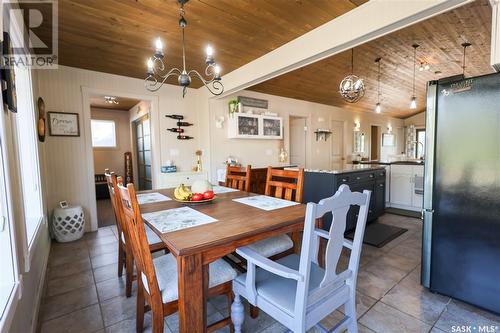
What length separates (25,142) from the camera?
2342 millimetres

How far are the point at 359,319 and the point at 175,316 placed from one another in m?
1.32

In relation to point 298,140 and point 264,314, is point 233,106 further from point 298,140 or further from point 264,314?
point 264,314

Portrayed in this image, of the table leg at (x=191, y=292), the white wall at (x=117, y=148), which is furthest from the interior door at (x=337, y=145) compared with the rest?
the table leg at (x=191, y=292)

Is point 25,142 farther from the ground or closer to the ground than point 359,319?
farther from the ground

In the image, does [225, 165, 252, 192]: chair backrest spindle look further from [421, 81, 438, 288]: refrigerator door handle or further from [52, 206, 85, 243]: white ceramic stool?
[52, 206, 85, 243]: white ceramic stool

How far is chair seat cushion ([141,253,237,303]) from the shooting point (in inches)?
46.9

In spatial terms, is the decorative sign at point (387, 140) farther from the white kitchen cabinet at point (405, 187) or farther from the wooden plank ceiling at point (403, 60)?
the white kitchen cabinet at point (405, 187)

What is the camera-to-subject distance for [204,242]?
1091 mm

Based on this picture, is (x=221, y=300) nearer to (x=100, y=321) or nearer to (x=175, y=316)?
(x=175, y=316)

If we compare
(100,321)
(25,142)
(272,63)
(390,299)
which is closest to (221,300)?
(100,321)

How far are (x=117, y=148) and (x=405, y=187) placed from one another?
7092mm

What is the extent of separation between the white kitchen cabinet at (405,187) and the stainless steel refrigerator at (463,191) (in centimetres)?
274

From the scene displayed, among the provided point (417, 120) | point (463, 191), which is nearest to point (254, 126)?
point (463, 191)

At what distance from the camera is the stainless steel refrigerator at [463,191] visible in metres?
1.58
